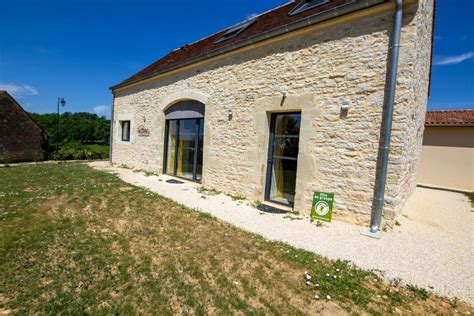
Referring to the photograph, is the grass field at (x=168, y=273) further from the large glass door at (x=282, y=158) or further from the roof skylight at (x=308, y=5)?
the roof skylight at (x=308, y=5)

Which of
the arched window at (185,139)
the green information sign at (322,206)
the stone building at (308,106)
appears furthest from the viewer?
the arched window at (185,139)

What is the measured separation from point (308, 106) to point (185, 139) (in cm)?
510

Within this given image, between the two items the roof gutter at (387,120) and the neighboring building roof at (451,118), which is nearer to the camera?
the roof gutter at (387,120)

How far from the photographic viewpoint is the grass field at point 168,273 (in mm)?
2205

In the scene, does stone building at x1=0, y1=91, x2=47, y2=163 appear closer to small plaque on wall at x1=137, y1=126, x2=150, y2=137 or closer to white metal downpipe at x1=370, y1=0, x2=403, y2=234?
small plaque on wall at x1=137, y1=126, x2=150, y2=137

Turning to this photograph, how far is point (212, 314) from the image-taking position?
6.87 feet

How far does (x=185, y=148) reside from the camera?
8625mm

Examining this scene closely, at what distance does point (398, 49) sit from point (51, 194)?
27.2ft

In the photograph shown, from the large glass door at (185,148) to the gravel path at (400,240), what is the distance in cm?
214

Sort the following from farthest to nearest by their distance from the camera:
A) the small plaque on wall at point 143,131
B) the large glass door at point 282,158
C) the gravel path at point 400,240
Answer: the small plaque on wall at point 143,131 < the large glass door at point 282,158 < the gravel path at point 400,240

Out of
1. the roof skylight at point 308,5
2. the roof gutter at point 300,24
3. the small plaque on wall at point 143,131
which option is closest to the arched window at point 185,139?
the small plaque on wall at point 143,131

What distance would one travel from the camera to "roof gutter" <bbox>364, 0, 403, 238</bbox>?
12.9 ft

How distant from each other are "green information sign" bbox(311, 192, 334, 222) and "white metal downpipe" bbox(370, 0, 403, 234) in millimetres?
780

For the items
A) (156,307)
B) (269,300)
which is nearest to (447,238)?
(269,300)
